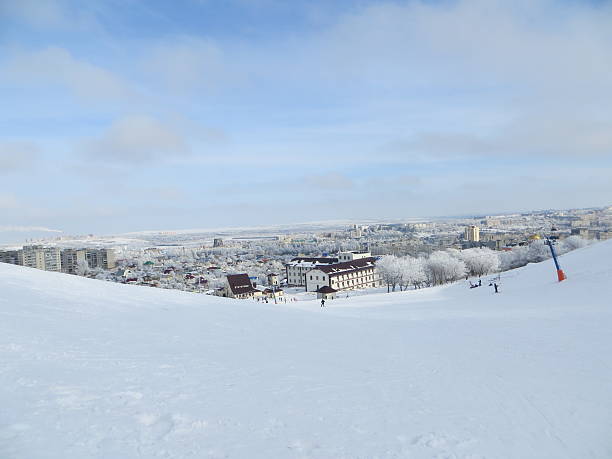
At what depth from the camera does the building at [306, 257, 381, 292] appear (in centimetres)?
5638

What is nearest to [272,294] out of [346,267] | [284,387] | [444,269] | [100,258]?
[346,267]

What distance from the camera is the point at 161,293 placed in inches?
Answer: 495

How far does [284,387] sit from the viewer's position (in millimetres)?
4945

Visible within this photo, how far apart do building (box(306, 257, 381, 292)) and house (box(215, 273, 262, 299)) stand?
1021cm

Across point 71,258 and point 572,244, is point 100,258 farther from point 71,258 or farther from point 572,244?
point 572,244

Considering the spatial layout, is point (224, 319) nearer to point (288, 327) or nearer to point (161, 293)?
point (288, 327)

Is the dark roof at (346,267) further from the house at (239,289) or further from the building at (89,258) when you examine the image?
the building at (89,258)

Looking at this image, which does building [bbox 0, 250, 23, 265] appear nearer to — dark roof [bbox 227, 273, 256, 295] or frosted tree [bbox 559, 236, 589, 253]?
dark roof [bbox 227, 273, 256, 295]

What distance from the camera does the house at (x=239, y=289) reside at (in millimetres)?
46188

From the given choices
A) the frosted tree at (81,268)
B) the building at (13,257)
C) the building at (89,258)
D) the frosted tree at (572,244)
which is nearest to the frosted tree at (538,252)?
the frosted tree at (572,244)

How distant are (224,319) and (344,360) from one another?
4.09m

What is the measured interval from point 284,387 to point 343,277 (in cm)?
5385

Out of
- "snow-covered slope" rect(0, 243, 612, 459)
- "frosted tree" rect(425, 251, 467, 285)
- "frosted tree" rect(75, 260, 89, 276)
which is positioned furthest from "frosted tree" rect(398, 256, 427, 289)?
"frosted tree" rect(75, 260, 89, 276)

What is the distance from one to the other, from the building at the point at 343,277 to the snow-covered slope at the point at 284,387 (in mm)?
45582
